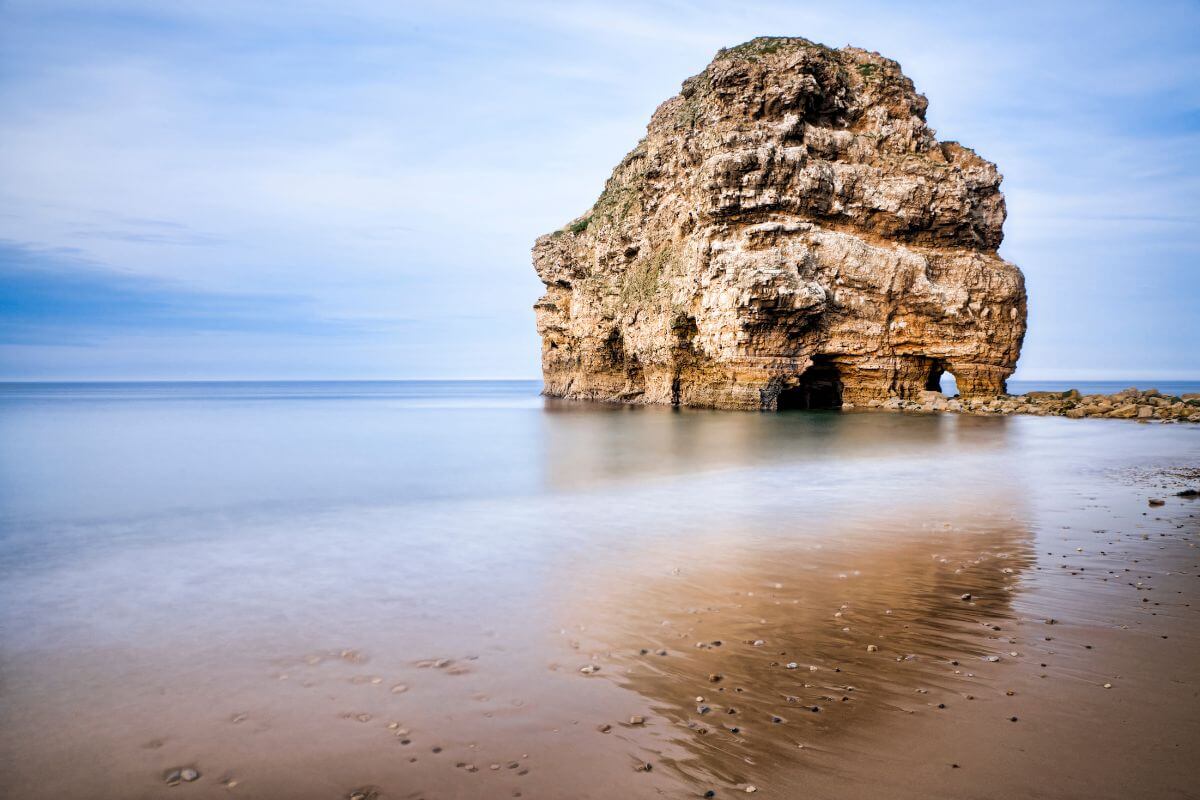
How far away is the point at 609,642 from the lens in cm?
556

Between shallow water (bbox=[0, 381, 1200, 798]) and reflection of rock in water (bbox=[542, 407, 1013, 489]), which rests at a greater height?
reflection of rock in water (bbox=[542, 407, 1013, 489])

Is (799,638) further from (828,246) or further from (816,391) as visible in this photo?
(816,391)

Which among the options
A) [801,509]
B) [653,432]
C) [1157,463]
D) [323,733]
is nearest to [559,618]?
[323,733]

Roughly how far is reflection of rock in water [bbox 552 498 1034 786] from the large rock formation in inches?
1088

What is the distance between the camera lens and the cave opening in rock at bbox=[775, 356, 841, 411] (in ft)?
132

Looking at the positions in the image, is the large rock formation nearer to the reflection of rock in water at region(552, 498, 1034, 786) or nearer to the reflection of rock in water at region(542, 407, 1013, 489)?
the reflection of rock in water at region(542, 407, 1013, 489)

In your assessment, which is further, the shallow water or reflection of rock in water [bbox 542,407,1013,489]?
reflection of rock in water [bbox 542,407,1013,489]

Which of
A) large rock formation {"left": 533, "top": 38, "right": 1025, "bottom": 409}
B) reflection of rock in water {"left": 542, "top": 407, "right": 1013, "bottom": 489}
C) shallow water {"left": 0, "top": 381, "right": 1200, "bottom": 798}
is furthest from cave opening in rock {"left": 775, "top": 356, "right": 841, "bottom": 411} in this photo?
shallow water {"left": 0, "top": 381, "right": 1200, "bottom": 798}

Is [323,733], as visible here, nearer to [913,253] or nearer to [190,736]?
[190,736]

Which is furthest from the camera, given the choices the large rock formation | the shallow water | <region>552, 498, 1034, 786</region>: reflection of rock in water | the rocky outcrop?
the large rock formation

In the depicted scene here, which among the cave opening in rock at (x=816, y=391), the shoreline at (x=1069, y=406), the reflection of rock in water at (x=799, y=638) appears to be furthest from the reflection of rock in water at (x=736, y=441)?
the reflection of rock in water at (x=799, y=638)

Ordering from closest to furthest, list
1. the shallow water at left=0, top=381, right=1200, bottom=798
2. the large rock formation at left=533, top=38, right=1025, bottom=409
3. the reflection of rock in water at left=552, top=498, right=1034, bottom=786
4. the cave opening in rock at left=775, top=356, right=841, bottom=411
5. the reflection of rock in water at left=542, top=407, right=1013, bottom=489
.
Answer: the shallow water at left=0, top=381, right=1200, bottom=798
the reflection of rock in water at left=552, top=498, right=1034, bottom=786
the reflection of rock in water at left=542, top=407, right=1013, bottom=489
the large rock formation at left=533, top=38, right=1025, bottom=409
the cave opening in rock at left=775, top=356, right=841, bottom=411

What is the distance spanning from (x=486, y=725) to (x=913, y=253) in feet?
125

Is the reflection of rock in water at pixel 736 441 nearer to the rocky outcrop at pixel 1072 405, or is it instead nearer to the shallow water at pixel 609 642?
the shallow water at pixel 609 642
